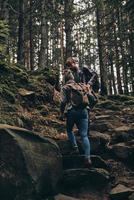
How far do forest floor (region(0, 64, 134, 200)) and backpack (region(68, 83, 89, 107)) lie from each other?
50.8 inches

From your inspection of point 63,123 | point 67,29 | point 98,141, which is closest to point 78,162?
point 98,141

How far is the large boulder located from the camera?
820 centimetres

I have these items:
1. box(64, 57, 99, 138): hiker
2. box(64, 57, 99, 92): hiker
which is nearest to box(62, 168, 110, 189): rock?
box(64, 57, 99, 138): hiker

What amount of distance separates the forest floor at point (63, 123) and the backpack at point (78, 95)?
4.23 feet

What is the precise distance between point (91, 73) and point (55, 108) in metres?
5.19

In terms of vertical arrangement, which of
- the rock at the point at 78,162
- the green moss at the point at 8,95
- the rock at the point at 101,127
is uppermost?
the green moss at the point at 8,95

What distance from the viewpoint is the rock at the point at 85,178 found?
8812 mm

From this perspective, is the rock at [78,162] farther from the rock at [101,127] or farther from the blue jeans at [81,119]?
the rock at [101,127]

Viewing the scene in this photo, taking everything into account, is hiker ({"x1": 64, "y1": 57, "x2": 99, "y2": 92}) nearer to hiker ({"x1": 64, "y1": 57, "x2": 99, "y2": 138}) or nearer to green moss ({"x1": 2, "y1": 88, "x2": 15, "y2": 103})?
hiker ({"x1": 64, "y1": 57, "x2": 99, "y2": 138})

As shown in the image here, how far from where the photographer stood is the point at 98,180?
887 cm

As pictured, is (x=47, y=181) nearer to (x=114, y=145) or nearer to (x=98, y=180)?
(x=98, y=180)

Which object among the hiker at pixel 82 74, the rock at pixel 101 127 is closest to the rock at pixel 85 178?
the hiker at pixel 82 74

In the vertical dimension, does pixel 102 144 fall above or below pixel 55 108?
below

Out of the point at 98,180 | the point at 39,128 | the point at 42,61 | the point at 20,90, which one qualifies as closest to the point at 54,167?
the point at 98,180
